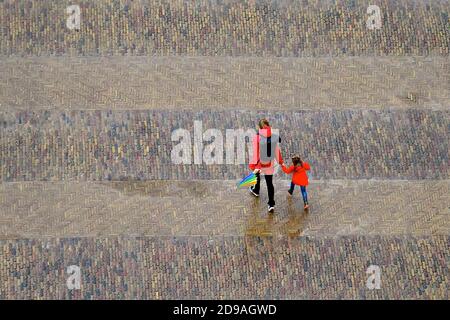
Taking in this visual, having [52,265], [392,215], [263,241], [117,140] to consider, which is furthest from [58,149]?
[392,215]

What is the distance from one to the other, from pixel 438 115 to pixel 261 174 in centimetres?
371

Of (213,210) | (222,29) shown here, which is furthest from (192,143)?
(222,29)

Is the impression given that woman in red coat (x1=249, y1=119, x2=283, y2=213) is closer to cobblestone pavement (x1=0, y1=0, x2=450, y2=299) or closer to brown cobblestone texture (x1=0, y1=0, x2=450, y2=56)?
cobblestone pavement (x1=0, y1=0, x2=450, y2=299)

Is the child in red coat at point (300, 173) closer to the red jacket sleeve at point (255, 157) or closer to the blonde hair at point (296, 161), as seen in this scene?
the blonde hair at point (296, 161)

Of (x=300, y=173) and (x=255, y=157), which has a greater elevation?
(x=255, y=157)

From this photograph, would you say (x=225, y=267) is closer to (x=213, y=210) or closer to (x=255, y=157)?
(x=213, y=210)

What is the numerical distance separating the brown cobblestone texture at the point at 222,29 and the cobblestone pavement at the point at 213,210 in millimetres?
3357

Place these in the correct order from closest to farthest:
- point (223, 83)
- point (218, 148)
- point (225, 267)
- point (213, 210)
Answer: point (225, 267) < point (213, 210) < point (218, 148) < point (223, 83)

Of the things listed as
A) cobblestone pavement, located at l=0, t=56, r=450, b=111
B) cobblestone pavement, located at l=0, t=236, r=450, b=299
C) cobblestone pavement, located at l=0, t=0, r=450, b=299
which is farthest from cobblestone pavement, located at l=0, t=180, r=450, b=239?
cobblestone pavement, located at l=0, t=56, r=450, b=111

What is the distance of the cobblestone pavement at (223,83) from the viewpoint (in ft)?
68.3

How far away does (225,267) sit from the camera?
1816 cm

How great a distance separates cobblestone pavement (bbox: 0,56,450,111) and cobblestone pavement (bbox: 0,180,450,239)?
195cm

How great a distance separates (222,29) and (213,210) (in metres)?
4.43

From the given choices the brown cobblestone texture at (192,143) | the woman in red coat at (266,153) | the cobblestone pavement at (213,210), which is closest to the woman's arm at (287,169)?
the woman in red coat at (266,153)
